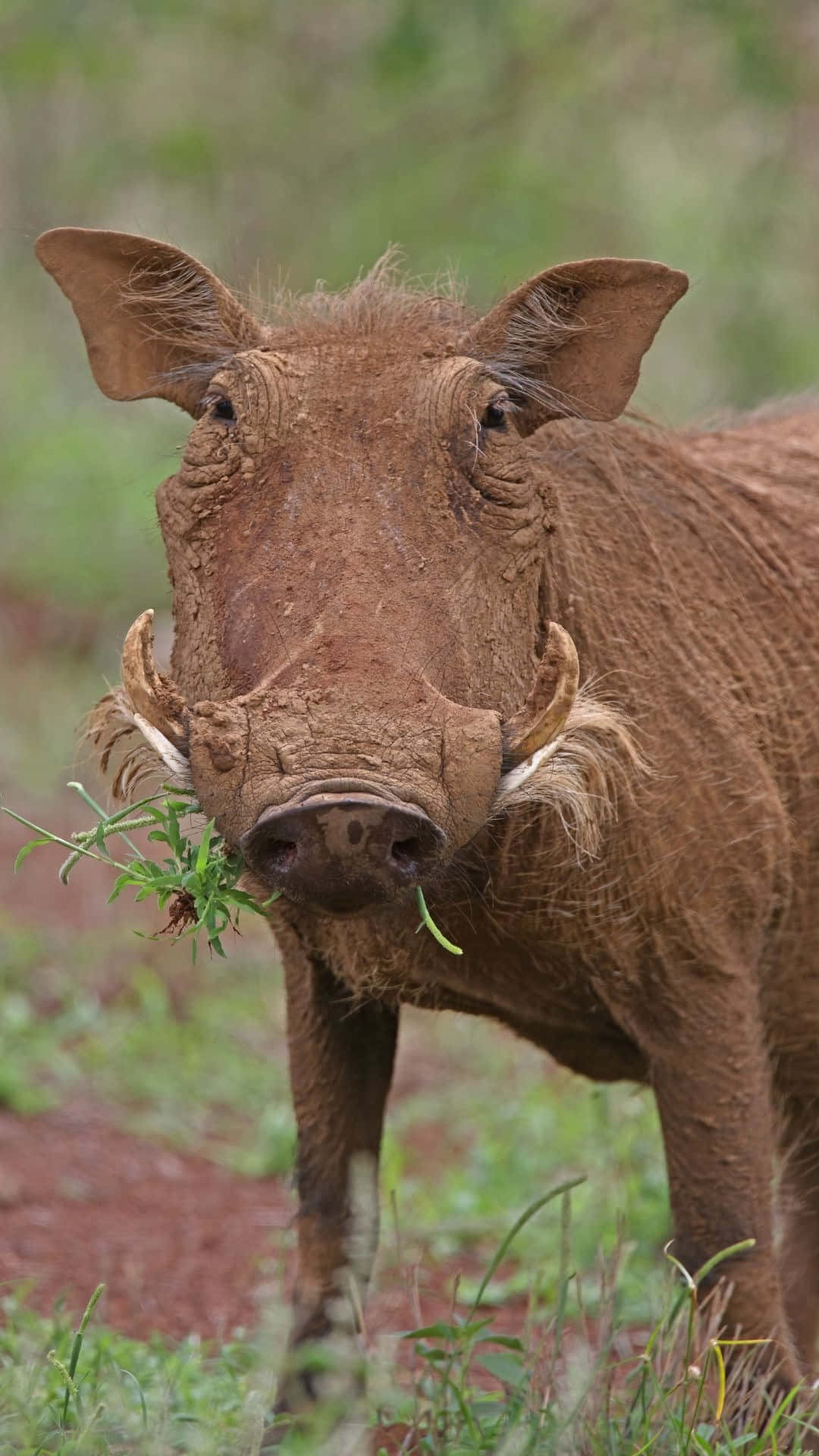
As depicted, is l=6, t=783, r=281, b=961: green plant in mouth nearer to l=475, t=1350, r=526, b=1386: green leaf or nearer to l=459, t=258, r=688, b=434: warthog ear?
l=459, t=258, r=688, b=434: warthog ear

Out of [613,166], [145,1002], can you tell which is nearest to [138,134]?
[613,166]

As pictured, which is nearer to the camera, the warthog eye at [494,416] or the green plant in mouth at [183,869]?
the green plant in mouth at [183,869]

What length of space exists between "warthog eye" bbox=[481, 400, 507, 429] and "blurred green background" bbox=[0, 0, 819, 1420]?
356 centimetres

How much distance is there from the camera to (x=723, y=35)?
9.88 metres

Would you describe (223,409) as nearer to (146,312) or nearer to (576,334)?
(146,312)

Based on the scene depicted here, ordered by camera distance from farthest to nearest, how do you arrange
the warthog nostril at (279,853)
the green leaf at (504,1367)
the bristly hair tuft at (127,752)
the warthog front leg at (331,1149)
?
1. the warthog front leg at (331,1149)
2. the green leaf at (504,1367)
3. the bristly hair tuft at (127,752)
4. the warthog nostril at (279,853)

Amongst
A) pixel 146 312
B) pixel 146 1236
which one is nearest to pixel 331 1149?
pixel 146 1236

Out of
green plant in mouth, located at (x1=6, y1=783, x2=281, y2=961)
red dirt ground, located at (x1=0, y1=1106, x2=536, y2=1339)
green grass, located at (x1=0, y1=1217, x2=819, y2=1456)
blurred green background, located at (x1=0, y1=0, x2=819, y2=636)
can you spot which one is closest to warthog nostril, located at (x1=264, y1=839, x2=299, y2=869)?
green plant in mouth, located at (x1=6, y1=783, x2=281, y2=961)

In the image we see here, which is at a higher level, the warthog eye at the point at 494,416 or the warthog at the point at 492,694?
the warthog eye at the point at 494,416

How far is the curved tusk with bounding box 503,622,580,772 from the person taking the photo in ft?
8.95

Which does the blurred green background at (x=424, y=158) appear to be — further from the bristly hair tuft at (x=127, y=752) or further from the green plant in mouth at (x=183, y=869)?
the green plant in mouth at (x=183, y=869)

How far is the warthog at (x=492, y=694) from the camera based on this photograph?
2607 mm

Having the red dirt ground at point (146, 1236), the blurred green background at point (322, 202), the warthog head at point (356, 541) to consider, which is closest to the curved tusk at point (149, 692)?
the warthog head at point (356, 541)

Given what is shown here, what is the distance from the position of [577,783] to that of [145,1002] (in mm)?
3619
